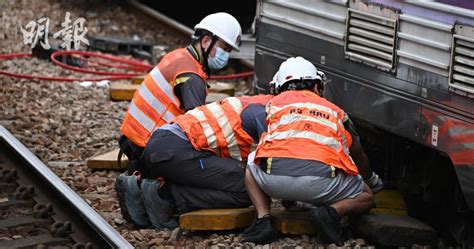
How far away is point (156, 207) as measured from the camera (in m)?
7.45

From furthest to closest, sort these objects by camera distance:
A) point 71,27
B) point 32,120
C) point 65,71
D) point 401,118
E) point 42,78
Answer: point 71,27, point 65,71, point 42,78, point 32,120, point 401,118

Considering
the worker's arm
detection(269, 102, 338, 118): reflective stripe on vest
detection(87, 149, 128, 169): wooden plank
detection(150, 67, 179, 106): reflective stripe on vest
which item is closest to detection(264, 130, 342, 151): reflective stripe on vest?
detection(269, 102, 338, 118): reflective stripe on vest

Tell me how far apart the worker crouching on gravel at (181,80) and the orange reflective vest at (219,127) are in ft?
1.55

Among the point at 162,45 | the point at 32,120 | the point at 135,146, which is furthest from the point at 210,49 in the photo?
the point at 162,45

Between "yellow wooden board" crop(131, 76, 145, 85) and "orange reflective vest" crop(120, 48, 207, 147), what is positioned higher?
"orange reflective vest" crop(120, 48, 207, 147)

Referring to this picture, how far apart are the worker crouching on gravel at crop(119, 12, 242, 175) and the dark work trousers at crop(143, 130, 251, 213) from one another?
0.56m

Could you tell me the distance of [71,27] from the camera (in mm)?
15102

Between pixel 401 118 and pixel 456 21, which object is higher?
pixel 456 21

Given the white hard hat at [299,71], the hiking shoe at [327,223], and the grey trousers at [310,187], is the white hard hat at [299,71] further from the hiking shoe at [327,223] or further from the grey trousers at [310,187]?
the hiking shoe at [327,223]

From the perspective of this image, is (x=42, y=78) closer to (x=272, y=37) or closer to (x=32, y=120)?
(x=32, y=120)

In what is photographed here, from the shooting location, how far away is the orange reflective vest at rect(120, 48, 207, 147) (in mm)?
8125

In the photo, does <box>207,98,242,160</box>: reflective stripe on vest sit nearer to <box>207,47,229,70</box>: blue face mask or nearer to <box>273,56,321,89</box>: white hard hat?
<box>273,56,321,89</box>: white hard hat

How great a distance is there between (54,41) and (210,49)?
6.84 meters

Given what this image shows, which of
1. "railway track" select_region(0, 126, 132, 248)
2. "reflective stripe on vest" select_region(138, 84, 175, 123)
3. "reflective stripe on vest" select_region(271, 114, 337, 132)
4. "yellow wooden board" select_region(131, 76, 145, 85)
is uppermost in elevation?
"reflective stripe on vest" select_region(271, 114, 337, 132)
